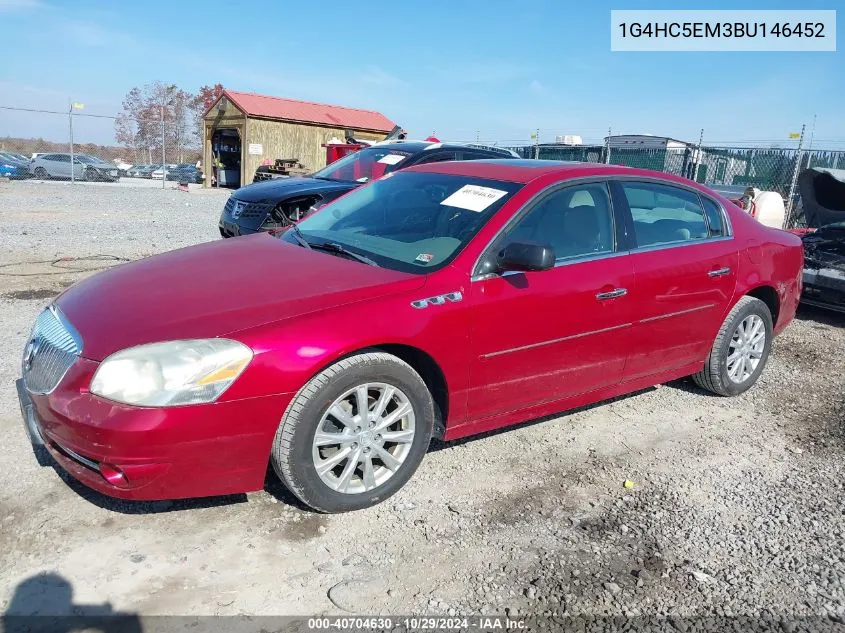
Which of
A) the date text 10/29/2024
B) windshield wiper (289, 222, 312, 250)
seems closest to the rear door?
windshield wiper (289, 222, 312, 250)

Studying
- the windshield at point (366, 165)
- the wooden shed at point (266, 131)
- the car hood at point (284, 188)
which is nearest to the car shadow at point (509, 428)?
the car hood at point (284, 188)

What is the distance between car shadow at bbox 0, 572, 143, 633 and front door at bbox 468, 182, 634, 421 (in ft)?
5.81

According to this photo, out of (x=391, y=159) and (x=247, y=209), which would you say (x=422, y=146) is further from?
(x=247, y=209)

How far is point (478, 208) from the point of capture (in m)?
3.52

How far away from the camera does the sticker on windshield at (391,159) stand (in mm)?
8297

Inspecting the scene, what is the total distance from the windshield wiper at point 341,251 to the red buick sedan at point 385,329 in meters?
0.02

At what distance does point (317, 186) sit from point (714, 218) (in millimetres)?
4820

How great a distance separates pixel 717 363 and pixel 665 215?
1149 mm

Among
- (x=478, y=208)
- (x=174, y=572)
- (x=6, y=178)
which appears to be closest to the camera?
(x=174, y=572)

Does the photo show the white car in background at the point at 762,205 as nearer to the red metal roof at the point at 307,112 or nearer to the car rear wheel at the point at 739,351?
the car rear wheel at the point at 739,351

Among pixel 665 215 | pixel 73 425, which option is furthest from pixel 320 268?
pixel 665 215

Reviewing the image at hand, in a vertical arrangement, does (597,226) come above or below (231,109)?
below

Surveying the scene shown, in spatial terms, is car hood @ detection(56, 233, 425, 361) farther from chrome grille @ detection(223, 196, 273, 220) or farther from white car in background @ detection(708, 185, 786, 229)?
white car in background @ detection(708, 185, 786, 229)

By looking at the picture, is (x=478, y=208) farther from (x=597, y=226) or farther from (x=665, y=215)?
(x=665, y=215)
